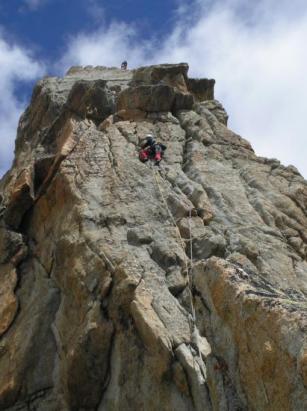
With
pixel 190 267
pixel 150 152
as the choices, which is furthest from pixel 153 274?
pixel 150 152

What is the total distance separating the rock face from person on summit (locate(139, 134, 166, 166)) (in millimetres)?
364

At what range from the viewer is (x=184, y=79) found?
31.8 metres

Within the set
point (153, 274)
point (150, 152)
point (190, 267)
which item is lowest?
point (153, 274)

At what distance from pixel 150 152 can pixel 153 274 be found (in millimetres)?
7843

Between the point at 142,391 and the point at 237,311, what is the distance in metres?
5.01

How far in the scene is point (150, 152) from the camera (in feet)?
71.7

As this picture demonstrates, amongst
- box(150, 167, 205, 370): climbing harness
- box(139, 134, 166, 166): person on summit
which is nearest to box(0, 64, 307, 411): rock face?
box(150, 167, 205, 370): climbing harness

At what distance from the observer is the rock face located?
9859 mm

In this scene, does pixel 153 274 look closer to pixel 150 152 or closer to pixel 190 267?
pixel 190 267

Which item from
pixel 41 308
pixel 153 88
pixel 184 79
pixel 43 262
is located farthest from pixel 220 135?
pixel 41 308

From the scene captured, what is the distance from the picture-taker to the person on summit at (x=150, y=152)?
21.7 metres

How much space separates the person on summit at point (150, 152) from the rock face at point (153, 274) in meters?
0.36

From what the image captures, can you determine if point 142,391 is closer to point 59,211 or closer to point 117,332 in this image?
point 117,332

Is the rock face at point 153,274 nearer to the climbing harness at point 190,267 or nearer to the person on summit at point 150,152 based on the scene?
the climbing harness at point 190,267
